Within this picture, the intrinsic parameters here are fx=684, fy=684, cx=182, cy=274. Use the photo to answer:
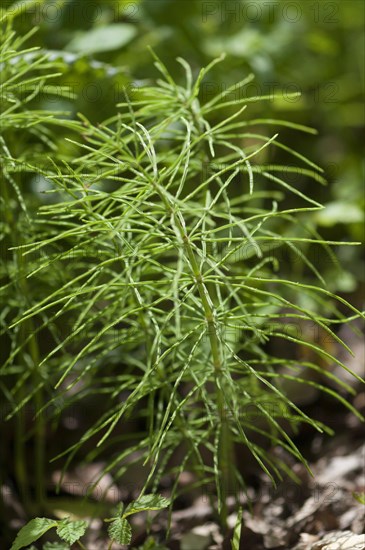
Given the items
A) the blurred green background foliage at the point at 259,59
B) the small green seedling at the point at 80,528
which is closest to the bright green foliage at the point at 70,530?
the small green seedling at the point at 80,528

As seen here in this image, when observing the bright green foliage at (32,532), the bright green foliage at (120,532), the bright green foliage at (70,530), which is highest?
the bright green foliage at (32,532)

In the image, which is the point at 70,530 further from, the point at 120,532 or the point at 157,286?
the point at 157,286

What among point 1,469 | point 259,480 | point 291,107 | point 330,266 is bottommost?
point 259,480

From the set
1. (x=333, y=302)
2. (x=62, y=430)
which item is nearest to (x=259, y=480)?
(x=62, y=430)

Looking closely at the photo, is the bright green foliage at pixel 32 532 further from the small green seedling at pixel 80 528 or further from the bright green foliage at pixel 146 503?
the bright green foliage at pixel 146 503

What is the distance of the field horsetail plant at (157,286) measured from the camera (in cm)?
103

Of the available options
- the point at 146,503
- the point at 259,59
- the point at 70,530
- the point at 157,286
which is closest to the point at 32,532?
the point at 70,530

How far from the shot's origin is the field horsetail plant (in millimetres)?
1030

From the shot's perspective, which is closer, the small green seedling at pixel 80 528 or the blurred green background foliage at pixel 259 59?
the small green seedling at pixel 80 528

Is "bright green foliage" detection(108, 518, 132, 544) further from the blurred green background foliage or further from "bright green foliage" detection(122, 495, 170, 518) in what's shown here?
the blurred green background foliage

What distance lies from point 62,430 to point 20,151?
705 mm

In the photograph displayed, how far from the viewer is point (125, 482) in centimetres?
158

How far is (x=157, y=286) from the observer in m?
1.37

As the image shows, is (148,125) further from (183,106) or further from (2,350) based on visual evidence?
(2,350)
